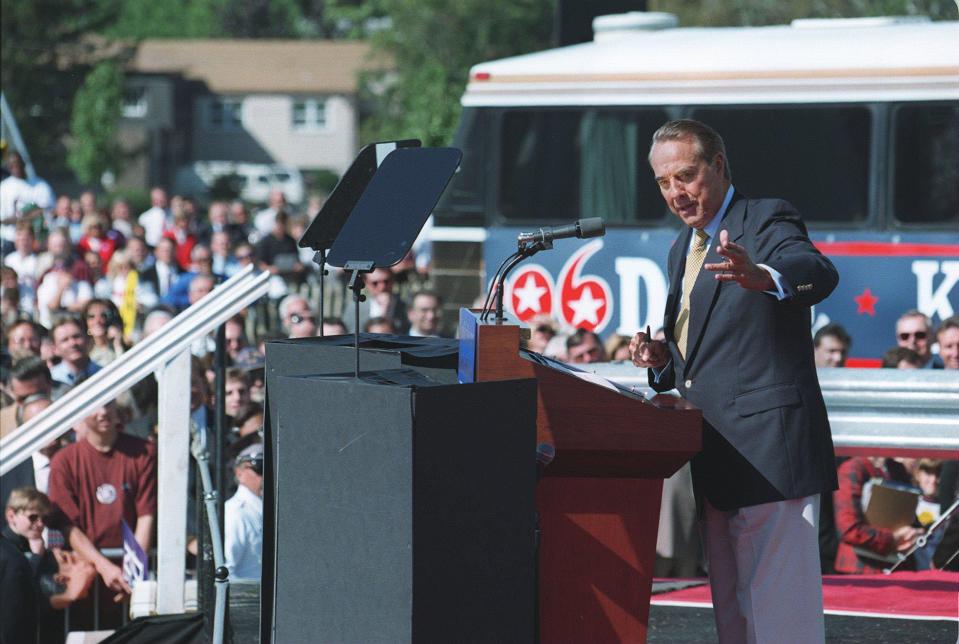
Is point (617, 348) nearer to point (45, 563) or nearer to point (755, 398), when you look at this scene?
point (45, 563)

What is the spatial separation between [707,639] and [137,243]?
11.2 meters

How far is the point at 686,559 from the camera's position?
24.6 ft

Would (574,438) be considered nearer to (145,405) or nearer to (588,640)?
(588,640)

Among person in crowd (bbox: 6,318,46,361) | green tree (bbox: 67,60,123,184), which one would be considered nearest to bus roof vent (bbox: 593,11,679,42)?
person in crowd (bbox: 6,318,46,361)

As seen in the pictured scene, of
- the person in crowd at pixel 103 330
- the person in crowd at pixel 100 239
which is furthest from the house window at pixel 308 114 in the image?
the person in crowd at pixel 103 330

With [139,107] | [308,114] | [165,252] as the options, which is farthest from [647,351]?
[308,114]

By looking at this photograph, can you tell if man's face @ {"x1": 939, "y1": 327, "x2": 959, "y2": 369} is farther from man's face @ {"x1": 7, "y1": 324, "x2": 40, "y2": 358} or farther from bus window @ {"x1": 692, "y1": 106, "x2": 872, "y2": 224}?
man's face @ {"x1": 7, "y1": 324, "x2": 40, "y2": 358}

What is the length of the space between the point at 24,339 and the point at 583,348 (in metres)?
3.96

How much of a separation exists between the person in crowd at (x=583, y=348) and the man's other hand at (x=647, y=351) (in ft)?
15.9

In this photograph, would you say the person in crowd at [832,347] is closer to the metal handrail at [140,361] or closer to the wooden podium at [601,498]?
the metal handrail at [140,361]

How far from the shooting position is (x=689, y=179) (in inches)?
163

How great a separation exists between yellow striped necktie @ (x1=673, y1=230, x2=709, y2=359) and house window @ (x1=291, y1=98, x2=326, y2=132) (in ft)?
232

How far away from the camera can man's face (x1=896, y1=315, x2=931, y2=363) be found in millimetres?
9680

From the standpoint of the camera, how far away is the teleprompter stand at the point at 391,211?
3.96 m
